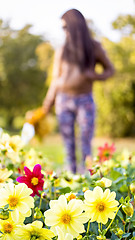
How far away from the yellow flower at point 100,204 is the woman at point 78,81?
1.86 m

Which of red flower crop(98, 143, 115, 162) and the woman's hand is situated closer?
red flower crop(98, 143, 115, 162)

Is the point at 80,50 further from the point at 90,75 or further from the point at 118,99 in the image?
the point at 118,99

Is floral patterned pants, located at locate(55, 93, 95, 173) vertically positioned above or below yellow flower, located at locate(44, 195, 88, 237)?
above

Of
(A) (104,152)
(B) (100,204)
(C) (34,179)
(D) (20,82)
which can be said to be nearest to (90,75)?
(A) (104,152)

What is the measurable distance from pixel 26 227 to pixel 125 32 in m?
5.64

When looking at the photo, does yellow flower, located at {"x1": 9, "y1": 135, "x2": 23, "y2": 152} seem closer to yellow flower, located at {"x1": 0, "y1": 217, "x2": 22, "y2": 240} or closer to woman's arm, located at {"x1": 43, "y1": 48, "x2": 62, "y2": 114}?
yellow flower, located at {"x1": 0, "y1": 217, "x2": 22, "y2": 240}

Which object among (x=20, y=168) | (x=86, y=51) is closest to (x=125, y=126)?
(x=86, y=51)

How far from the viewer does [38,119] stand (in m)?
2.50

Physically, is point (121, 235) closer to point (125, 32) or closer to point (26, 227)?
point (26, 227)

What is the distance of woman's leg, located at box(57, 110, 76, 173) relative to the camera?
2.74 m

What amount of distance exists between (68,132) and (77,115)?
19 cm

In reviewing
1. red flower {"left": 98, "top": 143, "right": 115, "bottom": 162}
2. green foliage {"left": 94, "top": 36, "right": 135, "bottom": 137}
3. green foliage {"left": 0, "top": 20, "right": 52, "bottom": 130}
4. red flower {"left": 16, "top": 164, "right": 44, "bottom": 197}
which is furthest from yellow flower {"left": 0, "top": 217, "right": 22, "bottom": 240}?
green foliage {"left": 0, "top": 20, "right": 52, "bottom": 130}

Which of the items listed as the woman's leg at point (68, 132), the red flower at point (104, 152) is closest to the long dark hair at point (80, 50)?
the woman's leg at point (68, 132)

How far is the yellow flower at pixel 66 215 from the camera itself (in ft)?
2.20
